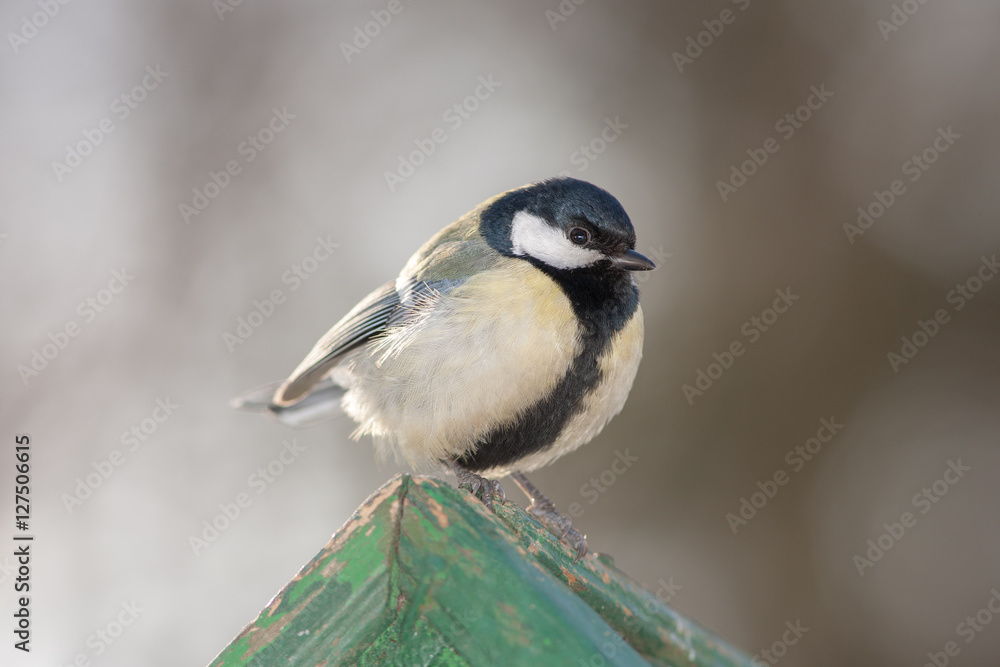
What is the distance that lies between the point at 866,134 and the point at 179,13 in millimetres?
4010

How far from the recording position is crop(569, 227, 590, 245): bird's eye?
104 inches

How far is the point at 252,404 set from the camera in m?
3.38

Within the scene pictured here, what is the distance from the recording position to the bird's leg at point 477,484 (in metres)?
2.35

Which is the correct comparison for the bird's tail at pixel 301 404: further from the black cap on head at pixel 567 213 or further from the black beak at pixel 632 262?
the black beak at pixel 632 262

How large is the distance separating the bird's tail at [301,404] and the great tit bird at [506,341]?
47cm

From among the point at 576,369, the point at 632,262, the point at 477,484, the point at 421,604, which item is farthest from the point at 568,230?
the point at 421,604

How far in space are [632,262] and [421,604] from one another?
152 centimetres

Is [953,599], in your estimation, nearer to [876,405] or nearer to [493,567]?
[876,405]

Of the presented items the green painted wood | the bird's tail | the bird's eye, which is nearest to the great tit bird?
the bird's eye

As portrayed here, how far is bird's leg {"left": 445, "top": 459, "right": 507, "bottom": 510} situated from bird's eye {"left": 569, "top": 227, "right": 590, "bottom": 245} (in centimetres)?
80

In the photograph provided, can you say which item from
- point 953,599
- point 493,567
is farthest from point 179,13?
point 953,599

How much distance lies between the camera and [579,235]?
2.64 meters

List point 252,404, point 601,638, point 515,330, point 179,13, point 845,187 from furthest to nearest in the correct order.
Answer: point 179,13 → point 845,187 → point 252,404 → point 515,330 → point 601,638

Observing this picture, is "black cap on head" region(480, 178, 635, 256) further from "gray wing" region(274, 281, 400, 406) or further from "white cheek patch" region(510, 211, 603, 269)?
"gray wing" region(274, 281, 400, 406)
